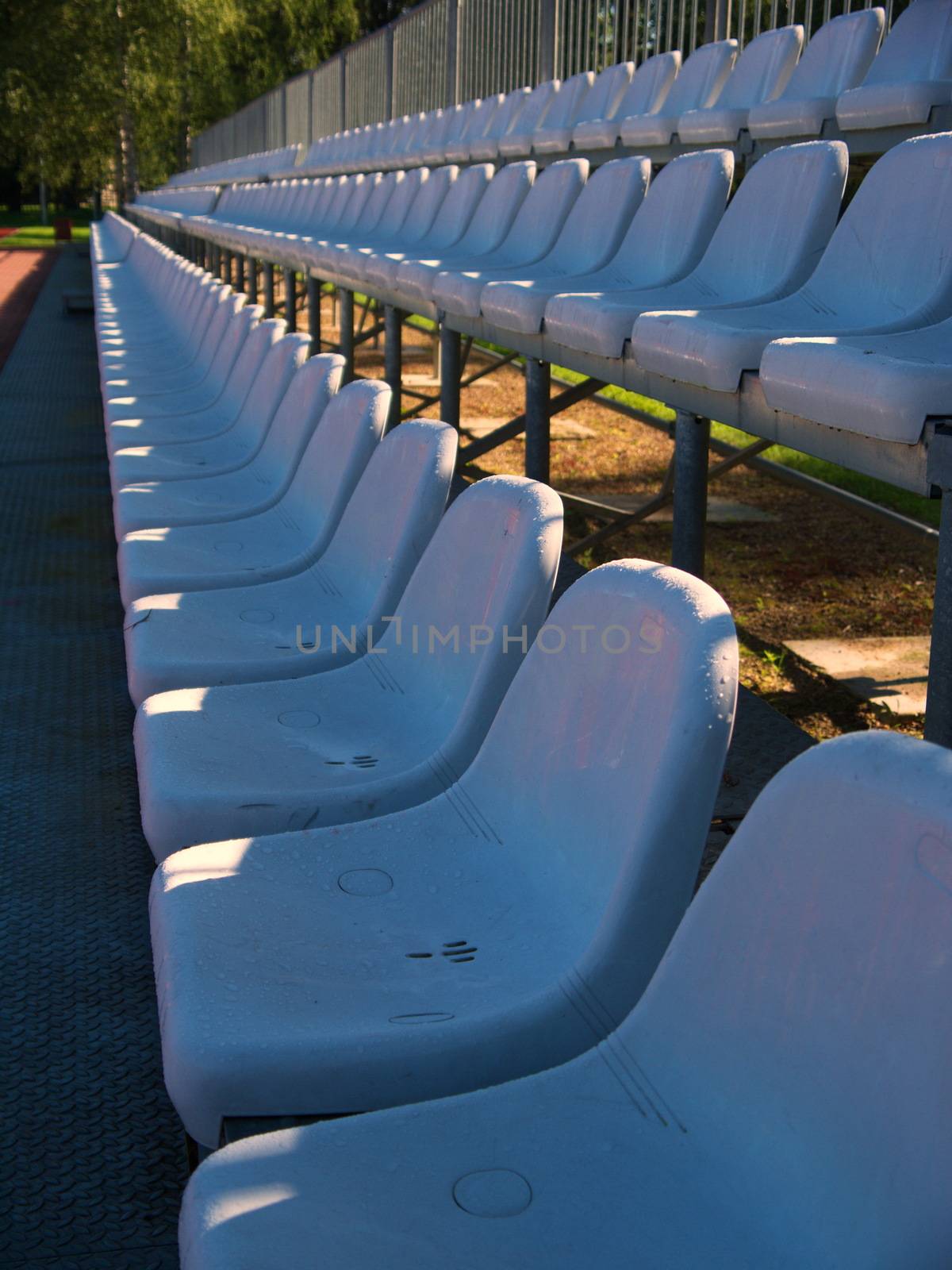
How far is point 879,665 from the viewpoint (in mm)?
3307

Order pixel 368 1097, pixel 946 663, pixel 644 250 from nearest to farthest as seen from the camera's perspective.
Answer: pixel 368 1097
pixel 946 663
pixel 644 250

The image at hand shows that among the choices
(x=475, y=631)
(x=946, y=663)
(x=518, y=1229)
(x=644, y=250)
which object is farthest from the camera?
(x=644, y=250)

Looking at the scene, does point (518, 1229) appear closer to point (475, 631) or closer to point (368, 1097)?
point (368, 1097)

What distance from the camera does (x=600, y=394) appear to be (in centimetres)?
771

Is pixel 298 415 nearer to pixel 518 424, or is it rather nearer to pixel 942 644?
pixel 518 424

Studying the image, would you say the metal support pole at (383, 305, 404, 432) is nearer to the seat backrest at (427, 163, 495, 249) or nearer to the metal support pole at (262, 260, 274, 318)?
the seat backrest at (427, 163, 495, 249)

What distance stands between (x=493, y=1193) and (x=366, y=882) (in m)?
0.47

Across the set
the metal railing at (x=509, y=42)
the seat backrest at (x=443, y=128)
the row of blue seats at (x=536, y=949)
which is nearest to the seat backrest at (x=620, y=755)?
the row of blue seats at (x=536, y=949)

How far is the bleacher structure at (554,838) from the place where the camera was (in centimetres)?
84

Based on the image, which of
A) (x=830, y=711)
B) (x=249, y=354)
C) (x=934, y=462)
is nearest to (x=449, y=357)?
(x=249, y=354)

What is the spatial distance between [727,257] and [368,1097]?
226cm

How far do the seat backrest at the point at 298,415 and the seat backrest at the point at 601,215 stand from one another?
3.08 ft

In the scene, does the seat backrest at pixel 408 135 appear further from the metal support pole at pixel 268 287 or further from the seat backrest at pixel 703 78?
the seat backrest at pixel 703 78

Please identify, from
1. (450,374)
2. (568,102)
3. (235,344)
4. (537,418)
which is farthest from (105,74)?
(537,418)
